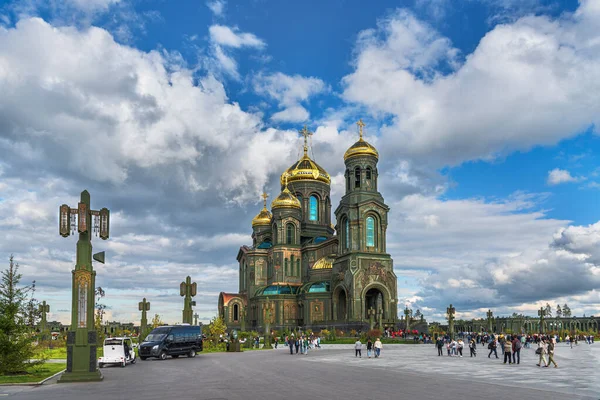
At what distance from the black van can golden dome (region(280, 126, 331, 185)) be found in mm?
57958

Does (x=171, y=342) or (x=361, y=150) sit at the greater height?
(x=361, y=150)

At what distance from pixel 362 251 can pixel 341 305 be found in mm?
8436

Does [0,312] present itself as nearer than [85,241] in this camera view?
No

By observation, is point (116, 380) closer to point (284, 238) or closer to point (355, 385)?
point (355, 385)

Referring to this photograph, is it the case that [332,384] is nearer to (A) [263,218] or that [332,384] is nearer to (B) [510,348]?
(B) [510,348]

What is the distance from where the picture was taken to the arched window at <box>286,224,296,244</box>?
8962 cm

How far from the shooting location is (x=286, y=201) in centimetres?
8962

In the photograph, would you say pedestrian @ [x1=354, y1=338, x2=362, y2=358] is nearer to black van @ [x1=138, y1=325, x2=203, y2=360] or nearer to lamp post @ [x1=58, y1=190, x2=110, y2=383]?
black van @ [x1=138, y1=325, x2=203, y2=360]

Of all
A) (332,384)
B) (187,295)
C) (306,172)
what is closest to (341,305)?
(306,172)

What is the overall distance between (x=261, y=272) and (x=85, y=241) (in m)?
70.5

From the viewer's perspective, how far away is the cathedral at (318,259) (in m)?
73.6

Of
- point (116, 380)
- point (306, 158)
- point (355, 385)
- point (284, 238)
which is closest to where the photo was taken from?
point (355, 385)

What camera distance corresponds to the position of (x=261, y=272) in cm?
9331

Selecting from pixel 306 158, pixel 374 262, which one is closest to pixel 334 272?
pixel 374 262
